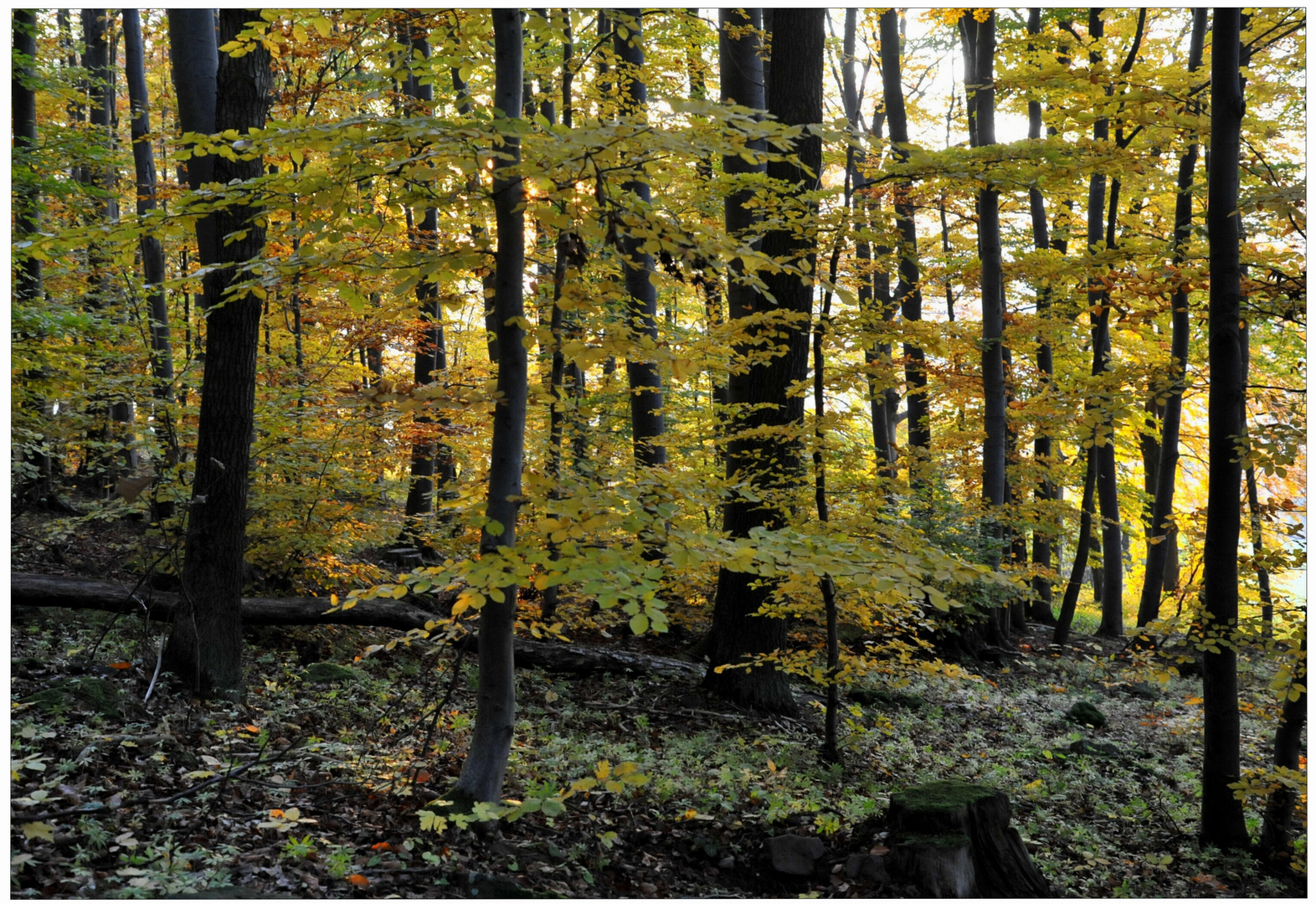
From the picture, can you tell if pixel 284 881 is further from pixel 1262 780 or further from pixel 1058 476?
pixel 1058 476

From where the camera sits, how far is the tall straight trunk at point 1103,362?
10.3m

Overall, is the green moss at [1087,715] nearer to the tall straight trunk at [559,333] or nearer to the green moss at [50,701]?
the tall straight trunk at [559,333]

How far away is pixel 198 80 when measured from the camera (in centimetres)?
536

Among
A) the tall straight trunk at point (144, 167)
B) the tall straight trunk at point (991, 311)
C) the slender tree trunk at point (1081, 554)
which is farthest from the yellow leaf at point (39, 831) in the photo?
the slender tree trunk at point (1081, 554)

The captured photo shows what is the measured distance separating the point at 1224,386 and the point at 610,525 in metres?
4.07

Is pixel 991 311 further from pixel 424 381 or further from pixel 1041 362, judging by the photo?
pixel 424 381

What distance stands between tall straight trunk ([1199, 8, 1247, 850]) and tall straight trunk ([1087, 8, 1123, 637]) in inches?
164

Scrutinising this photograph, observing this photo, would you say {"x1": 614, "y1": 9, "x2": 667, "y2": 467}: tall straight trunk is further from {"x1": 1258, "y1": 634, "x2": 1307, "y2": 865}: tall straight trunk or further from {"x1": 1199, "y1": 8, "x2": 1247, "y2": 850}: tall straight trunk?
{"x1": 1258, "y1": 634, "x2": 1307, "y2": 865}: tall straight trunk

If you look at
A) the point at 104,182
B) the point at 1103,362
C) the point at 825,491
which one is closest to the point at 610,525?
the point at 825,491

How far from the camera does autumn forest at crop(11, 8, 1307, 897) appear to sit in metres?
3.31

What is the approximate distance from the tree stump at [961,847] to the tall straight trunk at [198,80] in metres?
5.54

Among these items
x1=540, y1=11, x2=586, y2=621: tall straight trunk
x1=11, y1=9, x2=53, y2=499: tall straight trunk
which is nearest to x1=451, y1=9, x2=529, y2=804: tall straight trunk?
x1=540, y1=11, x2=586, y2=621: tall straight trunk

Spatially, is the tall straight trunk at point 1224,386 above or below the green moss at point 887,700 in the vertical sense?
above

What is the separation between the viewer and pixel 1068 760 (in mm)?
6816
